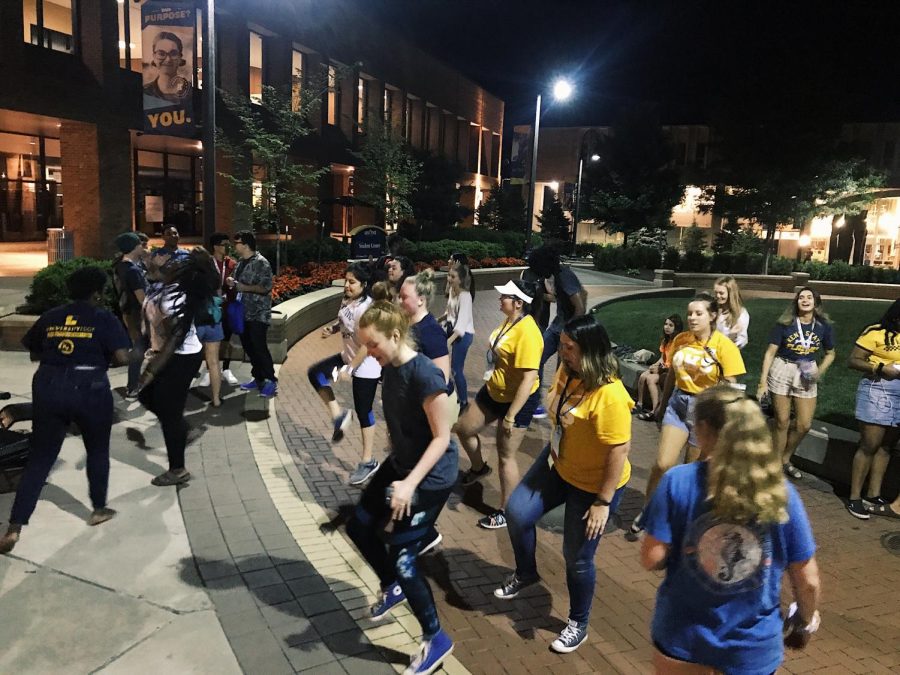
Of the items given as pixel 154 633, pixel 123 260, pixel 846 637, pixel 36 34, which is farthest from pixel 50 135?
pixel 846 637

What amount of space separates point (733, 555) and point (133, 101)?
2299cm

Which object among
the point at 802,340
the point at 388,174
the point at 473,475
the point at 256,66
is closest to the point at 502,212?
the point at 256,66

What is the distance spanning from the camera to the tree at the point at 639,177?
40781 millimetres

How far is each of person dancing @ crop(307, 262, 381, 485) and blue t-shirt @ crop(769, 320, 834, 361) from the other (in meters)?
3.76

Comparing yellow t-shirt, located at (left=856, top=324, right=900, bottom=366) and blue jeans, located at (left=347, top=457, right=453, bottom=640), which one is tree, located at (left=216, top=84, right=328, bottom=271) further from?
blue jeans, located at (left=347, top=457, right=453, bottom=640)

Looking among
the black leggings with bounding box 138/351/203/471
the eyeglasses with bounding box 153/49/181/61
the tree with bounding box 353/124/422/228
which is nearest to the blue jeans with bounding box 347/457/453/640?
the black leggings with bounding box 138/351/203/471

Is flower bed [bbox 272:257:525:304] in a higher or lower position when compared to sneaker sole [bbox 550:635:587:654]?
higher

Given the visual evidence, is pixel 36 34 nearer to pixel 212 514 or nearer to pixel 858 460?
pixel 212 514

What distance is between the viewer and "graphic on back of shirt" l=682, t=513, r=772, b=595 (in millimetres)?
2455

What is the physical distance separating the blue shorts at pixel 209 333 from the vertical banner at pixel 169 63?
342 inches

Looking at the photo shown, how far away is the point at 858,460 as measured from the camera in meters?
6.25

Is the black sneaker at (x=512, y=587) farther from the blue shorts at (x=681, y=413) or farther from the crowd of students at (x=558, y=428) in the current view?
the blue shorts at (x=681, y=413)

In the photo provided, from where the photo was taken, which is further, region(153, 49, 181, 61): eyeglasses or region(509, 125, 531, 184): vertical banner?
region(509, 125, 531, 184): vertical banner

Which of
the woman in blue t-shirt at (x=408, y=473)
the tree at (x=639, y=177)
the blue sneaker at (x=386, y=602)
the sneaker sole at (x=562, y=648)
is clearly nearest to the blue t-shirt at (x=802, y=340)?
the sneaker sole at (x=562, y=648)
